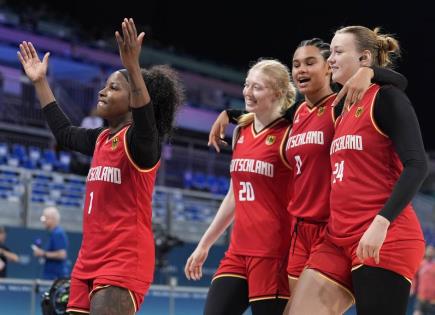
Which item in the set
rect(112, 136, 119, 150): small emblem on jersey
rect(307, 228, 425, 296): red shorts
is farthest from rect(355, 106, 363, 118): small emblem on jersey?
rect(112, 136, 119, 150): small emblem on jersey

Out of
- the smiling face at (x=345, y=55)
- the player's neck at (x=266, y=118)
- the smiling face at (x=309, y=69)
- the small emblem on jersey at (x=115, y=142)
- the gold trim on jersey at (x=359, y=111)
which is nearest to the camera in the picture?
the gold trim on jersey at (x=359, y=111)

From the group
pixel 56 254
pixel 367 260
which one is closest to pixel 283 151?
pixel 367 260

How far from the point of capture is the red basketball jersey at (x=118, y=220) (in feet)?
14.1

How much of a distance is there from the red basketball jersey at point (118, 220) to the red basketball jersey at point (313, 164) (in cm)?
77

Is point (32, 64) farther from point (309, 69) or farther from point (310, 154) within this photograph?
point (310, 154)

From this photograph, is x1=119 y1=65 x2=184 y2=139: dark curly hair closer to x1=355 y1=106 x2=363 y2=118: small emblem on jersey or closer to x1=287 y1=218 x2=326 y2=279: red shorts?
x1=287 y1=218 x2=326 y2=279: red shorts

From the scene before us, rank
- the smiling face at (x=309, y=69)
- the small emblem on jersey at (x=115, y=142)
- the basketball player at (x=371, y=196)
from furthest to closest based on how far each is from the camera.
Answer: the smiling face at (x=309, y=69) → the small emblem on jersey at (x=115, y=142) → the basketball player at (x=371, y=196)

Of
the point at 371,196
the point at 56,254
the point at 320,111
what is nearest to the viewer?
the point at 371,196

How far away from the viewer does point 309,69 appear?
4.56 metres

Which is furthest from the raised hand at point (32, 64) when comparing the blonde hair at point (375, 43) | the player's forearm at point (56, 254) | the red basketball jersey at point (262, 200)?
the player's forearm at point (56, 254)

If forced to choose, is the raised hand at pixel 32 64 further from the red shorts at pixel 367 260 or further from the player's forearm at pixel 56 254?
the player's forearm at pixel 56 254

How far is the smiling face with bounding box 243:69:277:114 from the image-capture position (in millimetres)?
4898

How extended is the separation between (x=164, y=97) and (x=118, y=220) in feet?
2.57

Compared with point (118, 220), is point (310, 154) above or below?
above
